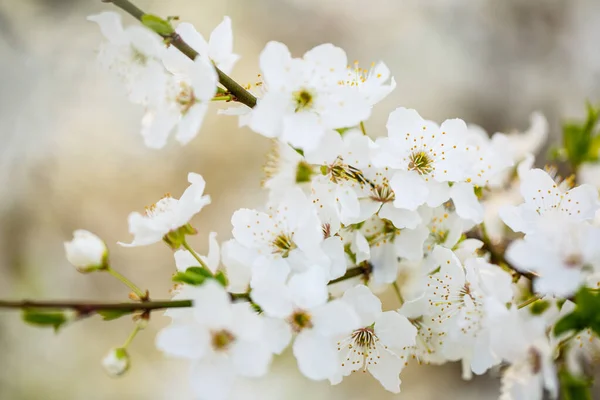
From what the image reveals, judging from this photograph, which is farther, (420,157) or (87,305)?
(420,157)

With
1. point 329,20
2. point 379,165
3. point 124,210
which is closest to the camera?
point 379,165

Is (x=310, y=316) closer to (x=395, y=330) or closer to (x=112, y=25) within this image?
(x=395, y=330)

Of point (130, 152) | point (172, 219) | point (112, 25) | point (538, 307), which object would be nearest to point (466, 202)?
point (538, 307)

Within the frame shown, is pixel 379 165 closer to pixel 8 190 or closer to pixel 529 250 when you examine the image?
pixel 529 250

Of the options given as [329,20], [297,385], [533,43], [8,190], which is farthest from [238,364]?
[533,43]

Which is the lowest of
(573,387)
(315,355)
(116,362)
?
(116,362)

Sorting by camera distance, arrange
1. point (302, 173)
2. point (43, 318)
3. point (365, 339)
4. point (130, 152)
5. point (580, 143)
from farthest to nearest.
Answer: point (130, 152), point (580, 143), point (302, 173), point (365, 339), point (43, 318)

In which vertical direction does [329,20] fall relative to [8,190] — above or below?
above

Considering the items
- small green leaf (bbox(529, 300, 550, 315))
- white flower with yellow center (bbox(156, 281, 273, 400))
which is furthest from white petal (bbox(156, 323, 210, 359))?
small green leaf (bbox(529, 300, 550, 315))
